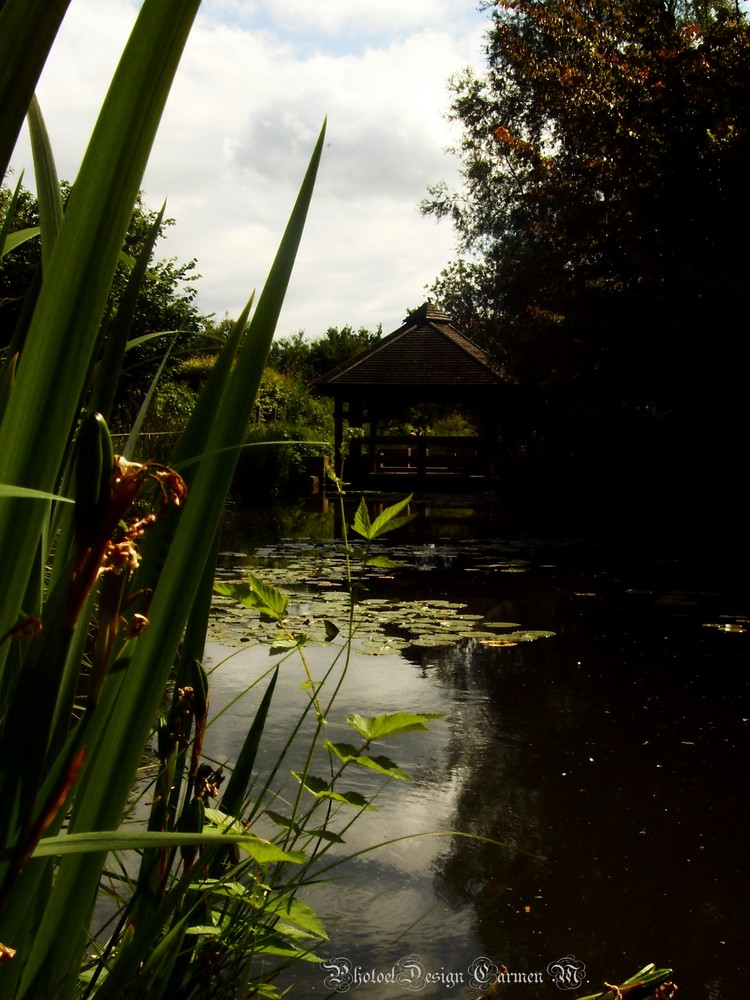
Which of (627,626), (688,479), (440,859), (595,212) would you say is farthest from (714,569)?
(440,859)

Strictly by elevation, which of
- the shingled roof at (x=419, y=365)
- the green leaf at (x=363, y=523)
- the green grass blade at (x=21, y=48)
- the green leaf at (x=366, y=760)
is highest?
the shingled roof at (x=419, y=365)

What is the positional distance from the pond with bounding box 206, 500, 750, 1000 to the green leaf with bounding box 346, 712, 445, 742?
178 mm

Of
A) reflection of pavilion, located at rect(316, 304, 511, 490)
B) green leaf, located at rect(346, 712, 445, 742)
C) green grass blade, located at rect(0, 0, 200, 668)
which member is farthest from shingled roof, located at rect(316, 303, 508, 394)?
green grass blade, located at rect(0, 0, 200, 668)

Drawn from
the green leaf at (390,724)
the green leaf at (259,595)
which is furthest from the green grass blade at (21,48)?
the green leaf at (259,595)

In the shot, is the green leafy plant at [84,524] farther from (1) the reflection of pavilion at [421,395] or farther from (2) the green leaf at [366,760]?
(1) the reflection of pavilion at [421,395]

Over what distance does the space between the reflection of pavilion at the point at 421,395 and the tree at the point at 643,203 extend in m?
7.15

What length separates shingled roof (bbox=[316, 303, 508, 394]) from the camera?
71.3ft

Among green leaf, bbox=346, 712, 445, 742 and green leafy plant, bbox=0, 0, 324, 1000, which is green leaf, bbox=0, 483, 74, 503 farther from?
green leaf, bbox=346, 712, 445, 742

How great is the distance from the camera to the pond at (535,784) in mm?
2082

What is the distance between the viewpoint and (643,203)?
1128 centimetres

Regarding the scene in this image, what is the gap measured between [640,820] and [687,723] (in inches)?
47.6

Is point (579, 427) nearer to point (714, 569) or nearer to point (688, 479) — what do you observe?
point (688, 479)

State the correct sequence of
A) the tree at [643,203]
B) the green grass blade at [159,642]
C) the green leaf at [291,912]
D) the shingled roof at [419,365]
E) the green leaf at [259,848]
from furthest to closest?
1. the shingled roof at [419,365]
2. the tree at [643,203]
3. the green leaf at [291,912]
4. the green leaf at [259,848]
5. the green grass blade at [159,642]

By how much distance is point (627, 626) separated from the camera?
19.9 ft
